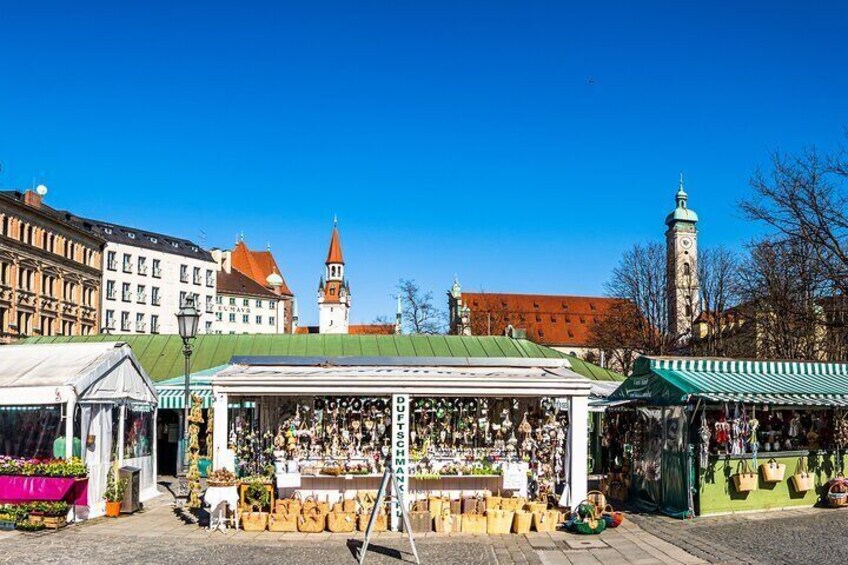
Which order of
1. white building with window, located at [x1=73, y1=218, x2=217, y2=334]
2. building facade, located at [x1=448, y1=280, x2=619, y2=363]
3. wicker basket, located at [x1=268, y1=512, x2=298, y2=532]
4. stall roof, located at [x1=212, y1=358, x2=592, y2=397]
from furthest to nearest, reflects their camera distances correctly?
building facade, located at [x1=448, y1=280, x2=619, y2=363] < white building with window, located at [x1=73, y1=218, x2=217, y2=334] < stall roof, located at [x1=212, y1=358, x2=592, y2=397] < wicker basket, located at [x1=268, y1=512, x2=298, y2=532]

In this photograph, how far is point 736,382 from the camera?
1831 centimetres

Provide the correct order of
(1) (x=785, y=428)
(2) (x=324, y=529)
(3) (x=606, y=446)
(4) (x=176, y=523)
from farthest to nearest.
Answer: (3) (x=606, y=446) → (1) (x=785, y=428) → (4) (x=176, y=523) → (2) (x=324, y=529)

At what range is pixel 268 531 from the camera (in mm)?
15109

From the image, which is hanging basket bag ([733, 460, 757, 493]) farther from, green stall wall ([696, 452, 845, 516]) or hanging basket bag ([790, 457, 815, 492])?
hanging basket bag ([790, 457, 815, 492])

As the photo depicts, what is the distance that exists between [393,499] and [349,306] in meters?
121

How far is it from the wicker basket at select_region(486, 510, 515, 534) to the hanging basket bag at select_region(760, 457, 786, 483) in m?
5.58

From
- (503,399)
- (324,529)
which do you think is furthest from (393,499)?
(503,399)

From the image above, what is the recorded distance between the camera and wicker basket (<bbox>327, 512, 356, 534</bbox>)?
1500 centimetres

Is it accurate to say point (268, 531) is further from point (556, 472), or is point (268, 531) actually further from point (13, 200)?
point (13, 200)

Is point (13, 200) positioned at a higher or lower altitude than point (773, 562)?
higher

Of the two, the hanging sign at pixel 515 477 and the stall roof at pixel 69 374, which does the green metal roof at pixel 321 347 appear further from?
the hanging sign at pixel 515 477

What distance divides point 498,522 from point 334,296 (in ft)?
386

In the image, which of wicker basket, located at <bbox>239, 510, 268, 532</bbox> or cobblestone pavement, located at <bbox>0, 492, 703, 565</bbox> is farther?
wicker basket, located at <bbox>239, 510, 268, 532</bbox>

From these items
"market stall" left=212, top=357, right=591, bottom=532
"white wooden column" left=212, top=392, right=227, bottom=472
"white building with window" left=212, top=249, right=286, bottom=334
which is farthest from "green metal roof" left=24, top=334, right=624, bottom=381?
"white building with window" left=212, top=249, right=286, bottom=334
